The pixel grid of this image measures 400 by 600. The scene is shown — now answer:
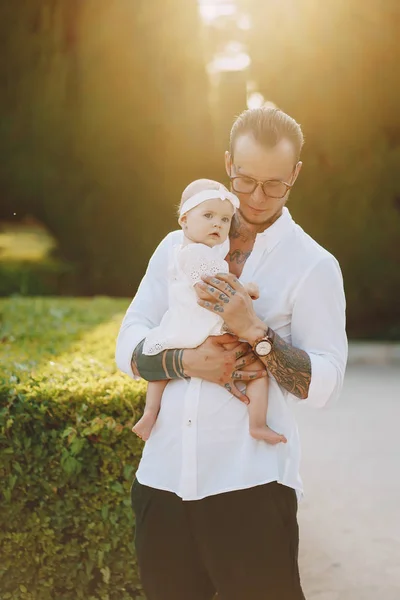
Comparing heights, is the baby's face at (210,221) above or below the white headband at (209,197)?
below

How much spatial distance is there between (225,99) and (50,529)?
9.67 meters

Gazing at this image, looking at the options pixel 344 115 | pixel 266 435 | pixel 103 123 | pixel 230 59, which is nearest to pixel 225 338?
pixel 266 435

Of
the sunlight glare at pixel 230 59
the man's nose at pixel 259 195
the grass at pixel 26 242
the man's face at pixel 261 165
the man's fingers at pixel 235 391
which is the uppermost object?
the man's face at pixel 261 165

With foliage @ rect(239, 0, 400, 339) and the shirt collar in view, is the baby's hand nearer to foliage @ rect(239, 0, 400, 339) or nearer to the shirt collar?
the shirt collar

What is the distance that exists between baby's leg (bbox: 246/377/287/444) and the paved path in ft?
6.88

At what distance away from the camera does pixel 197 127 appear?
12.5 m

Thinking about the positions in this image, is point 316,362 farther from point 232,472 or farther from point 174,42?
point 174,42

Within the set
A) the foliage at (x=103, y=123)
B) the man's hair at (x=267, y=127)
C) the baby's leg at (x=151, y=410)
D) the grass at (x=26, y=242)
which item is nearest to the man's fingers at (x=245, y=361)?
the baby's leg at (x=151, y=410)

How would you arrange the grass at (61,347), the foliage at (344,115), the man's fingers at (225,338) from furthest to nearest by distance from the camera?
1. the foliage at (344,115)
2. the grass at (61,347)
3. the man's fingers at (225,338)

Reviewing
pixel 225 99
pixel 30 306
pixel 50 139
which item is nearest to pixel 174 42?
pixel 225 99

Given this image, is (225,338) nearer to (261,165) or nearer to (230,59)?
(261,165)

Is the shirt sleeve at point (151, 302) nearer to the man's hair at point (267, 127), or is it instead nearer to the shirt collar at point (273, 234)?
the shirt collar at point (273, 234)

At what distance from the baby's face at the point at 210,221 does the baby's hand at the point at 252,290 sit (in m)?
0.16

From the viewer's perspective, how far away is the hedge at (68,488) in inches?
135
